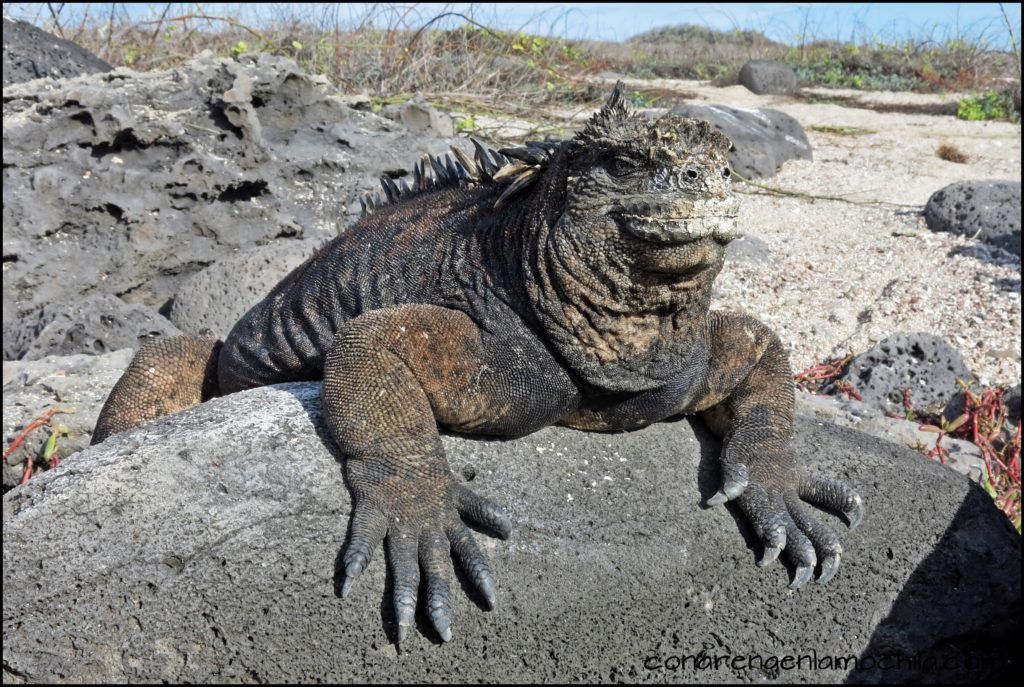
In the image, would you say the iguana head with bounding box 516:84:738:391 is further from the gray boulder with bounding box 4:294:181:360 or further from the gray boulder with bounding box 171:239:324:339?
the gray boulder with bounding box 4:294:181:360

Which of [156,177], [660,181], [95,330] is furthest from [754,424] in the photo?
[156,177]

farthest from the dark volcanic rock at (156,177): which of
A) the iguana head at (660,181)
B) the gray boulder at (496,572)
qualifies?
the iguana head at (660,181)

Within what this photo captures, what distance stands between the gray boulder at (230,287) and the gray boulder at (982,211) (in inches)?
217

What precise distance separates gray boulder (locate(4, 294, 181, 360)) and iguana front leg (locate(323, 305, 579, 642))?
121 inches

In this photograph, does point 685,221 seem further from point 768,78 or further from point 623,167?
point 768,78

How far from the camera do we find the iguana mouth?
93.4 inches

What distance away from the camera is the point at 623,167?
2.49 meters

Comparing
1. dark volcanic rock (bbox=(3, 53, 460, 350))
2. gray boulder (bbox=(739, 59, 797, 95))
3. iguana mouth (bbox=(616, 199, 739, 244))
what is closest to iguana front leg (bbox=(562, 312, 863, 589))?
iguana mouth (bbox=(616, 199, 739, 244))

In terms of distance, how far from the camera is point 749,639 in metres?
2.77

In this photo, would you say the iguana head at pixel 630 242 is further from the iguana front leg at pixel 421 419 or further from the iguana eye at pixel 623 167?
the iguana front leg at pixel 421 419

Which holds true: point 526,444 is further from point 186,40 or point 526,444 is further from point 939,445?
point 186,40

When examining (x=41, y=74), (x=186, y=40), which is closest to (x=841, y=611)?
(x=41, y=74)

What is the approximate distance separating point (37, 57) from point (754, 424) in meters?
6.12

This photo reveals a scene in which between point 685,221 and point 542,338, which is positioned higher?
point 685,221
